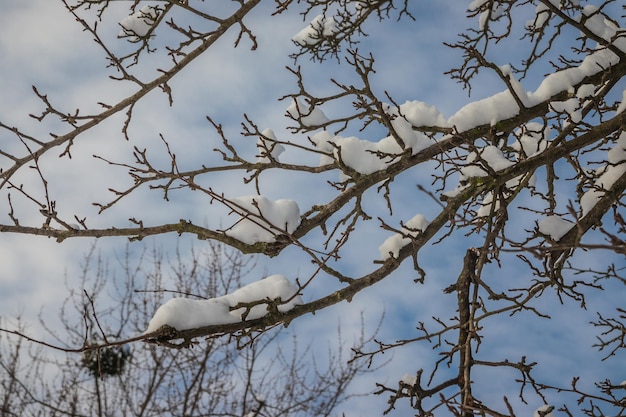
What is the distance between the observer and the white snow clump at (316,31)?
6613 millimetres

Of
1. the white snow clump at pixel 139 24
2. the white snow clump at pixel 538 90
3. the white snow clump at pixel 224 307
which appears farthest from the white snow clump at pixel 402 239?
the white snow clump at pixel 139 24

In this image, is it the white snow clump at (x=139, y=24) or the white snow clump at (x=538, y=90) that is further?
the white snow clump at (x=139, y=24)

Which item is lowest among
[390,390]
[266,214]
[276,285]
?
[390,390]

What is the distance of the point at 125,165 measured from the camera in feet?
10.7

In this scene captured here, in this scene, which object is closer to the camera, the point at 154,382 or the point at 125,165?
the point at 125,165

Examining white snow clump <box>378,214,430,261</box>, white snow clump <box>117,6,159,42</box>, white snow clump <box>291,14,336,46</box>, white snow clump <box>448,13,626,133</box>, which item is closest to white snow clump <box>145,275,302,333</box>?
white snow clump <box>378,214,430,261</box>

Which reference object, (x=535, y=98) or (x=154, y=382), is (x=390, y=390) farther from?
(x=154, y=382)

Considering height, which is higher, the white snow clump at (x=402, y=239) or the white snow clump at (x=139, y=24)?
the white snow clump at (x=139, y=24)

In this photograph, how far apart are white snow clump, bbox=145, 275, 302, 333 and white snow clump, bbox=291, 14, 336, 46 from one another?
4.11 m

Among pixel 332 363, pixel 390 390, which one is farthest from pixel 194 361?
pixel 390 390

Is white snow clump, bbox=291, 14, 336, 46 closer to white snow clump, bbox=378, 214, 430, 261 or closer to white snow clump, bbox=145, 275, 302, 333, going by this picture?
white snow clump, bbox=378, 214, 430, 261

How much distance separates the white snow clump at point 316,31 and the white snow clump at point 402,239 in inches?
139

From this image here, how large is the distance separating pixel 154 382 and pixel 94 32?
26.3 ft

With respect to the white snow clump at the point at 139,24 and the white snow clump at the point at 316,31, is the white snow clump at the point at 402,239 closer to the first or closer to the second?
the white snow clump at the point at 139,24
